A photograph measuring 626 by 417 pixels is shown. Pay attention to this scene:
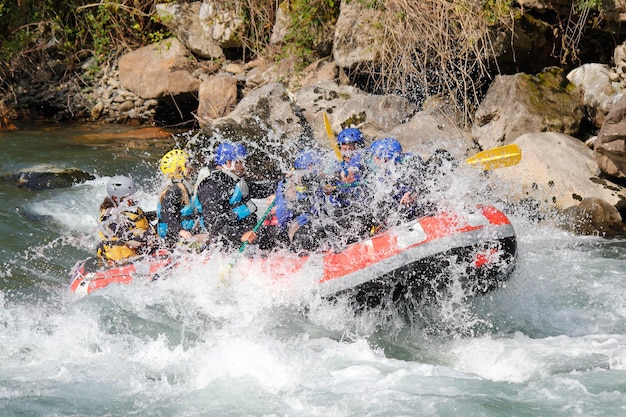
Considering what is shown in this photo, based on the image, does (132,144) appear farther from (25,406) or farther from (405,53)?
(25,406)

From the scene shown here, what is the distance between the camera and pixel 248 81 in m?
12.2

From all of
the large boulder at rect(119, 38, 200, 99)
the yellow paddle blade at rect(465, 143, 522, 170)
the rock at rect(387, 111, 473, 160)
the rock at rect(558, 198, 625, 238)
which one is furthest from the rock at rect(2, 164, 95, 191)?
the rock at rect(558, 198, 625, 238)

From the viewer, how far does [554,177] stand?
8195mm

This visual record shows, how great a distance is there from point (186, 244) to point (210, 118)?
598 centimetres

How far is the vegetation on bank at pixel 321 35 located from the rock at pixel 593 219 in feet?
6.08

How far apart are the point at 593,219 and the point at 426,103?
287 cm

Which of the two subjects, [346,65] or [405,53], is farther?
[346,65]

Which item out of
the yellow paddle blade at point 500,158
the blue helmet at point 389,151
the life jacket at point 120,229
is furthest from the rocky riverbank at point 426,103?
the life jacket at point 120,229

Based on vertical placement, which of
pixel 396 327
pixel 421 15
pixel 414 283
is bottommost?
pixel 396 327

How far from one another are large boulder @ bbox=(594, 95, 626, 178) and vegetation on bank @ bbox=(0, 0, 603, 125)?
1541mm

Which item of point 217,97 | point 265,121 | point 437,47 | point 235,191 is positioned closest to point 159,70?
point 217,97

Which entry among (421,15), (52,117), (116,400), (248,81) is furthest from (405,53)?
(52,117)

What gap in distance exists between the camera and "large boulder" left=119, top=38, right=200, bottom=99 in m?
13.0

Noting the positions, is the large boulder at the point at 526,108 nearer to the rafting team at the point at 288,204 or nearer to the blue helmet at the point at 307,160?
the rafting team at the point at 288,204
